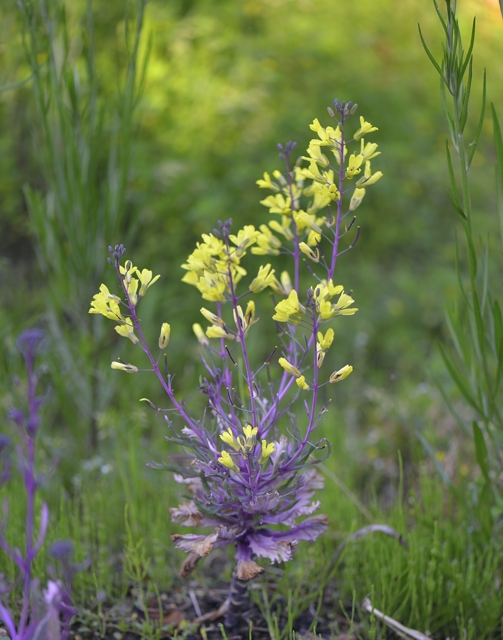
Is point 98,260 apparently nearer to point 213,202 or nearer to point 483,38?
point 213,202

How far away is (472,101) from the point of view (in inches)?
174

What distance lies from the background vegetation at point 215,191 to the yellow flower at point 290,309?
1.03 m

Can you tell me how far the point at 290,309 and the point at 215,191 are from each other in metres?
2.73

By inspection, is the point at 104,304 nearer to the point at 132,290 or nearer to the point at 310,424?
the point at 132,290

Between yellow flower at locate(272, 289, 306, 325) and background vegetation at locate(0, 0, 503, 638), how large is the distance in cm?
103

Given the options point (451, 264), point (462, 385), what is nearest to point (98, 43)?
point (451, 264)

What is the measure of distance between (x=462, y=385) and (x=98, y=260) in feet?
4.11

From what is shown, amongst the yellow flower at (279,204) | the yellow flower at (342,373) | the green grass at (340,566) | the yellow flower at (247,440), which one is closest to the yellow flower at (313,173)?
the yellow flower at (279,204)

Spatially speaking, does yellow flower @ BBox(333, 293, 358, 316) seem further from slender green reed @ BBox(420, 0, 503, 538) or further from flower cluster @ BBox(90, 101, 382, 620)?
slender green reed @ BBox(420, 0, 503, 538)

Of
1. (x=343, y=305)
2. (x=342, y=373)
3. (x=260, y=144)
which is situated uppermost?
(x=343, y=305)

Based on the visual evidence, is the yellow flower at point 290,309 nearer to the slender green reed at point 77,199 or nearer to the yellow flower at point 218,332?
the yellow flower at point 218,332

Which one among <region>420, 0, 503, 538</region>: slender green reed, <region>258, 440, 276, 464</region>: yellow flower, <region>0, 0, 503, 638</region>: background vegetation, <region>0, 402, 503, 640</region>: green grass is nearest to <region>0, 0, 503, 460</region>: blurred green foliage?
<region>0, 0, 503, 638</region>: background vegetation

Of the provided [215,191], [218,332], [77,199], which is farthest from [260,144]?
[218,332]

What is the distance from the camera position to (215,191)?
12.3ft
